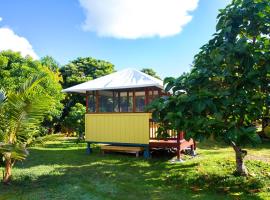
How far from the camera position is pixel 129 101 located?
10.8m

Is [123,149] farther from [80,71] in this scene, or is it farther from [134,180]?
[80,71]

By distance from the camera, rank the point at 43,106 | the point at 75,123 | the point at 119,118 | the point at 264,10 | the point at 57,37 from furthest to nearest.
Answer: the point at 75,123 < the point at 57,37 < the point at 119,118 < the point at 43,106 < the point at 264,10

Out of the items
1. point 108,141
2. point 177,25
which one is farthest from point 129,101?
point 177,25

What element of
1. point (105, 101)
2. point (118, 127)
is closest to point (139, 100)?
point (118, 127)

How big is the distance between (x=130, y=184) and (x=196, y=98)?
260cm

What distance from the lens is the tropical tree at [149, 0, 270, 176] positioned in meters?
5.12

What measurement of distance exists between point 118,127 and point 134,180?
3.91m

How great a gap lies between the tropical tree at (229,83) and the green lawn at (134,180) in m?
1.28

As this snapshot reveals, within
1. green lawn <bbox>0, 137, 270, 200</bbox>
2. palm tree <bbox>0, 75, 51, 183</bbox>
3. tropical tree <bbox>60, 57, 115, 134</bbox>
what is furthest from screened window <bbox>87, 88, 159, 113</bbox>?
tropical tree <bbox>60, 57, 115, 134</bbox>

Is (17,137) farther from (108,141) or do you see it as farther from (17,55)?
(17,55)

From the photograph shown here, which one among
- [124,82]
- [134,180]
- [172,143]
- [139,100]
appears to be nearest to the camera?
[134,180]

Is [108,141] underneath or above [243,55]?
underneath

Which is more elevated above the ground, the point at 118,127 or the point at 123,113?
the point at 123,113

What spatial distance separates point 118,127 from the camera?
10.6 meters
